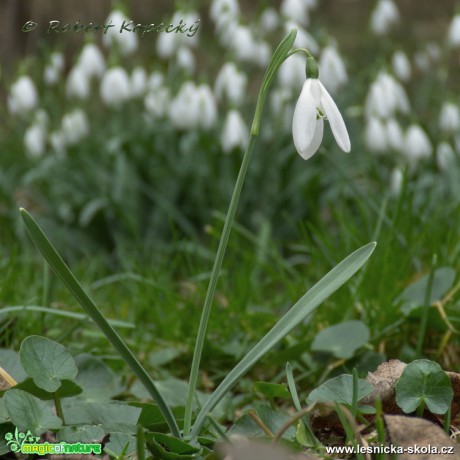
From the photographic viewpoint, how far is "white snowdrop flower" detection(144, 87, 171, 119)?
4363 millimetres

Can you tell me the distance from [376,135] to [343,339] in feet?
7.80

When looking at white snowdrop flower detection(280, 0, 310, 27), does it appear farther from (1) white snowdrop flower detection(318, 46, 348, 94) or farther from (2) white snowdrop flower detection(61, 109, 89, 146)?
(2) white snowdrop flower detection(61, 109, 89, 146)

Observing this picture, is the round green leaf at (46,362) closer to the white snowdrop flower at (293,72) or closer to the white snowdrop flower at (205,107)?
the white snowdrop flower at (205,107)

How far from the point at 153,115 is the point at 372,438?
3.49 meters

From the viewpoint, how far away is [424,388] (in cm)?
115

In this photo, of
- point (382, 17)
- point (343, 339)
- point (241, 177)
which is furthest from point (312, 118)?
point (382, 17)

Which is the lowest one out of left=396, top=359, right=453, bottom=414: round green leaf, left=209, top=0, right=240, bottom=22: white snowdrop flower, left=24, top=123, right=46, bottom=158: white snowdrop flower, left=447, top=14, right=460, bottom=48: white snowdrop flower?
left=396, top=359, right=453, bottom=414: round green leaf

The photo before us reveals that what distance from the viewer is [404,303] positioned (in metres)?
1.89

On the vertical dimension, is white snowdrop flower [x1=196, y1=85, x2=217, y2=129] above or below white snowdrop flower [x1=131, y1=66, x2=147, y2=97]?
below

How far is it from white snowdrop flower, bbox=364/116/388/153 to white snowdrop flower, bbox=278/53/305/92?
434 mm

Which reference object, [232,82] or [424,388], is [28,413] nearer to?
[424,388]

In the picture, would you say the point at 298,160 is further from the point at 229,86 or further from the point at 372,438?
the point at 372,438

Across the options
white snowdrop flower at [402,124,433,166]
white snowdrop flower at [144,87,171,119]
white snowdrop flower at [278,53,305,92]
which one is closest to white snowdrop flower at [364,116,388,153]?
white snowdrop flower at [402,124,433,166]

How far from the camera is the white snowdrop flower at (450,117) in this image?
12.5ft
